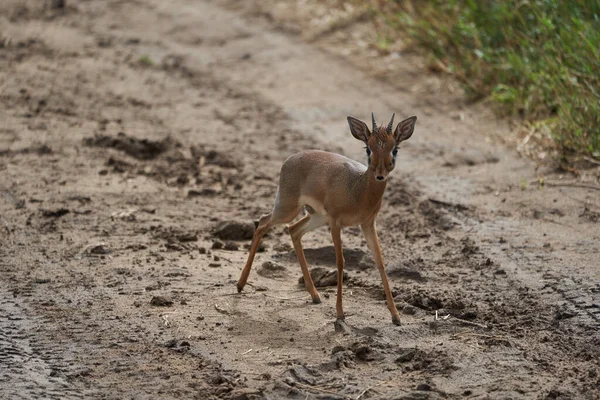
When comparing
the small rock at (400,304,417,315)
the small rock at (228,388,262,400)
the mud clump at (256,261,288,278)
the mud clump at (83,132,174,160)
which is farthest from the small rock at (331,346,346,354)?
the mud clump at (83,132,174,160)

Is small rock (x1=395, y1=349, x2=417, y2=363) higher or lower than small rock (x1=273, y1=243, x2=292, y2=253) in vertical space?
higher

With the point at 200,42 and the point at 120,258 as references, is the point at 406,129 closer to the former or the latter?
the point at 120,258

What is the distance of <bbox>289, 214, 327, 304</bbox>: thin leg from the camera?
19.9ft

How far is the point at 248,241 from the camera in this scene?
23.8ft

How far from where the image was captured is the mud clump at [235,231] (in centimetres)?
723

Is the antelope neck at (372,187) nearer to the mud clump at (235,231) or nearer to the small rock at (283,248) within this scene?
the small rock at (283,248)

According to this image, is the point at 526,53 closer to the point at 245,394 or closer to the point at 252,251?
the point at 252,251

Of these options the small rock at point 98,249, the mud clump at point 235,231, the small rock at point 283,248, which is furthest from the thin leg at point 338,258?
the small rock at point 98,249

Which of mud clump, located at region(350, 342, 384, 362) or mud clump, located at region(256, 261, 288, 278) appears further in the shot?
mud clump, located at region(256, 261, 288, 278)

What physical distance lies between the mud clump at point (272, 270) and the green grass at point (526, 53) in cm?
315

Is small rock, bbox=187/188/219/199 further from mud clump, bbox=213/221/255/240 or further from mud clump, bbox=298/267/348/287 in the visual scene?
mud clump, bbox=298/267/348/287

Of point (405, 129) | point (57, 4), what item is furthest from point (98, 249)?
point (57, 4)

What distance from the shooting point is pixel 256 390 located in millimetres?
4902

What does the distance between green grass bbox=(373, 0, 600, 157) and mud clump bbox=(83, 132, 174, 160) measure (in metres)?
3.57
